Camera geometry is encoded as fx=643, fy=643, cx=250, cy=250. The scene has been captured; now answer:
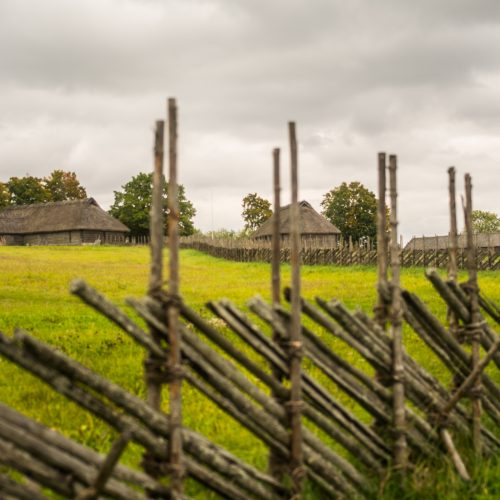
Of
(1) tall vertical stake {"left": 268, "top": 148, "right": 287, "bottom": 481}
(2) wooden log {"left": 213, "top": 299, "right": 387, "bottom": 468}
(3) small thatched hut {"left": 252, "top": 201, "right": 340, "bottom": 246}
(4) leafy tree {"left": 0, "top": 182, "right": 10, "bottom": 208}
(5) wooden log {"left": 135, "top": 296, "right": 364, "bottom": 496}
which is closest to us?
(5) wooden log {"left": 135, "top": 296, "right": 364, "bottom": 496}

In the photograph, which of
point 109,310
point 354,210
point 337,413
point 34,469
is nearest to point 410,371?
point 337,413

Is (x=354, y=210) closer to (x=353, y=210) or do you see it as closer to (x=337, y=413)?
(x=353, y=210)

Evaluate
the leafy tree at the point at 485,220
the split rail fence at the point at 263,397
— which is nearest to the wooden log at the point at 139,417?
the split rail fence at the point at 263,397

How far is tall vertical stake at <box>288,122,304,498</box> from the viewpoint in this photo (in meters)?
3.56

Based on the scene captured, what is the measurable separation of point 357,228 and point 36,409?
194 ft

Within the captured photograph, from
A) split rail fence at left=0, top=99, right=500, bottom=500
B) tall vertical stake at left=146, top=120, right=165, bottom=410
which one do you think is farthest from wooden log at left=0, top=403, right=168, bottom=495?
tall vertical stake at left=146, top=120, right=165, bottom=410

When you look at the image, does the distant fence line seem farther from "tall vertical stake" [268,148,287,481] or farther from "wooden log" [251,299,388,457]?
"tall vertical stake" [268,148,287,481]

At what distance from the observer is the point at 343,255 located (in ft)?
108

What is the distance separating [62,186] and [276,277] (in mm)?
86089

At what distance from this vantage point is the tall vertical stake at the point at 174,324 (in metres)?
3.14

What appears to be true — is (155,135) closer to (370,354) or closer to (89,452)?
(89,452)

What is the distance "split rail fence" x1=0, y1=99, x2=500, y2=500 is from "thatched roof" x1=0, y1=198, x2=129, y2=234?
59.4m

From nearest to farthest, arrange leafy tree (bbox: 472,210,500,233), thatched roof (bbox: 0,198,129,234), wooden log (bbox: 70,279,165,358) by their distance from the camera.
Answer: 1. wooden log (bbox: 70,279,165,358)
2. thatched roof (bbox: 0,198,129,234)
3. leafy tree (bbox: 472,210,500,233)

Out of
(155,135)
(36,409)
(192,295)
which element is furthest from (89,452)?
(192,295)
